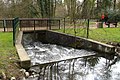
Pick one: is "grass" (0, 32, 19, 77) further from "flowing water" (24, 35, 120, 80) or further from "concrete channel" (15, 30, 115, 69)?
"flowing water" (24, 35, 120, 80)

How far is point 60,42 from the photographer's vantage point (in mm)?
12742

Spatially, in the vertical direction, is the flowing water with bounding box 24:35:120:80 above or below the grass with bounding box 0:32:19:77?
below

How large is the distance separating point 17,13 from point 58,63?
13.0 meters

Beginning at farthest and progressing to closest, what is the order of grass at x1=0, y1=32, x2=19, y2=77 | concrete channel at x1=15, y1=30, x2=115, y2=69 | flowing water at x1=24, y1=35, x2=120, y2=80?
concrete channel at x1=15, y1=30, x2=115, y2=69 → flowing water at x1=24, y1=35, x2=120, y2=80 → grass at x1=0, y1=32, x2=19, y2=77

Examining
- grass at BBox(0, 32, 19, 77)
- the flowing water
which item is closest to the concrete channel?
grass at BBox(0, 32, 19, 77)

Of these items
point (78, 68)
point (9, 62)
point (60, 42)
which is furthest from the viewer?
point (60, 42)

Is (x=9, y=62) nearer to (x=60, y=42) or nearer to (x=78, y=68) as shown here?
(x=78, y=68)

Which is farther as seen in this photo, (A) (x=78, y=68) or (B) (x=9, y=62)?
(A) (x=78, y=68)

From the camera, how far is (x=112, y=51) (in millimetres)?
8500

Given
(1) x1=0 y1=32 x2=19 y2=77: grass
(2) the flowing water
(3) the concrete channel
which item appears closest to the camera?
(1) x1=0 y1=32 x2=19 y2=77: grass

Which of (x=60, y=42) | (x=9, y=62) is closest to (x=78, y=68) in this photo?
(x=9, y=62)

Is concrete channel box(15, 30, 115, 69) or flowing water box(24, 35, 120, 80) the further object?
concrete channel box(15, 30, 115, 69)

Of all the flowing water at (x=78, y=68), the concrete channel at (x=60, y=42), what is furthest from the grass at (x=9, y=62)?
the flowing water at (x=78, y=68)

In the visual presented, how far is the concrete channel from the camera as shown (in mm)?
6441
